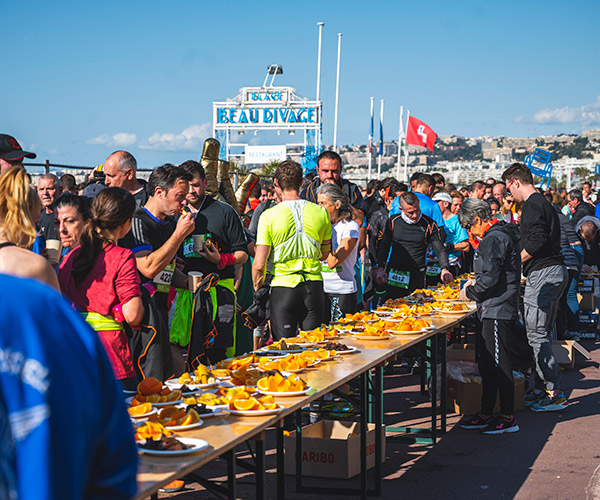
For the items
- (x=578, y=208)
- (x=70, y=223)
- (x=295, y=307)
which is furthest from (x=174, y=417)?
(x=578, y=208)

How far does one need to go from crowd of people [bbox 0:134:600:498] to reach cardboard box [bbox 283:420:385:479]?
880 millimetres

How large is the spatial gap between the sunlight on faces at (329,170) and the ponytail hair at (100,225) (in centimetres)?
323

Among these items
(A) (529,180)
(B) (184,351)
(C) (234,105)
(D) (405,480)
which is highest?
(C) (234,105)

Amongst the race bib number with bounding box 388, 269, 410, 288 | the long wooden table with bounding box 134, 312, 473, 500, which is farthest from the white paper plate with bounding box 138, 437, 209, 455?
the race bib number with bounding box 388, 269, 410, 288

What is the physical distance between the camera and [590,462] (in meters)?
5.37

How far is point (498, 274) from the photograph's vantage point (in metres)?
5.90

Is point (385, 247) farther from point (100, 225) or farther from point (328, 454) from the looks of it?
point (100, 225)

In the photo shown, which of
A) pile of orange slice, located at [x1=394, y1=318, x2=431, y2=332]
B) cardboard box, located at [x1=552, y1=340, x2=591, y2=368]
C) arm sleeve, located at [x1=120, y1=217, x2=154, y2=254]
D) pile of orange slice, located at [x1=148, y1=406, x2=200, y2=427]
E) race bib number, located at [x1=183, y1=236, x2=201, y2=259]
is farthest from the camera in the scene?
cardboard box, located at [x1=552, y1=340, x2=591, y2=368]

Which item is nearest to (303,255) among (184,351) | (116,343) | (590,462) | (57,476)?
(184,351)

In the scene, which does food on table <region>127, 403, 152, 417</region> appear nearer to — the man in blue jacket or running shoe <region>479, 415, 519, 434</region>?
the man in blue jacket

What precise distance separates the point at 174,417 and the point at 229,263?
256 centimetres

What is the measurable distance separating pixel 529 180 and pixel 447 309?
1502 millimetres

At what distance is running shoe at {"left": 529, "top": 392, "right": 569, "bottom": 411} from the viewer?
270 inches

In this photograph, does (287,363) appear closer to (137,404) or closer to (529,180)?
(137,404)
